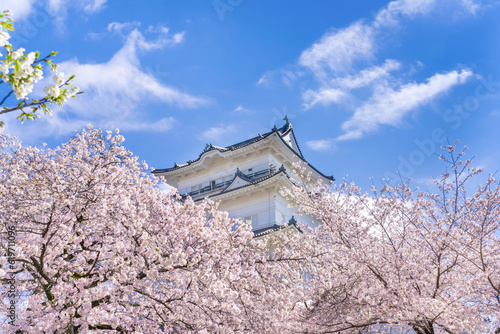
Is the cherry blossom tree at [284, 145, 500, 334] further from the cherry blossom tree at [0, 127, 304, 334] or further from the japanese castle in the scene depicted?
the japanese castle

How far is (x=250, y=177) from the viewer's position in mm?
24688

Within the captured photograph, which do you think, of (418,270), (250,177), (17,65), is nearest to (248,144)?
(250,177)

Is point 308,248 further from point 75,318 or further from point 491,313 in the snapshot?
point 75,318

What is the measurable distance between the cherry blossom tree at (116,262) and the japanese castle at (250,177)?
11.9 m

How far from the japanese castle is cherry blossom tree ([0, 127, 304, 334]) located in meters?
11.9

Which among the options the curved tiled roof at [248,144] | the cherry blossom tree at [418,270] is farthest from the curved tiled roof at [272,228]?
the cherry blossom tree at [418,270]

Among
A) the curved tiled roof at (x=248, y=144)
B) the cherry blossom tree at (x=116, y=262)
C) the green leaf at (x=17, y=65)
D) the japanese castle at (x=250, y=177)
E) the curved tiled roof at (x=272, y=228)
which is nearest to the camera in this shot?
the green leaf at (x=17, y=65)

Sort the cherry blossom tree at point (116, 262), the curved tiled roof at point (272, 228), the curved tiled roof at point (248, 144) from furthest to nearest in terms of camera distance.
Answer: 1. the curved tiled roof at point (248, 144)
2. the curved tiled roof at point (272, 228)
3. the cherry blossom tree at point (116, 262)

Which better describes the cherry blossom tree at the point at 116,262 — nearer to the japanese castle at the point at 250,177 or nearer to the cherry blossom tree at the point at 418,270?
the cherry blossom tree at the point at 418,270

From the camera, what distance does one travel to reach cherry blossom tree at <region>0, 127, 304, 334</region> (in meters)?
6.07

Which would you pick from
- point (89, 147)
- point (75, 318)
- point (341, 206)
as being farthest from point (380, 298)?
point (89, 147)

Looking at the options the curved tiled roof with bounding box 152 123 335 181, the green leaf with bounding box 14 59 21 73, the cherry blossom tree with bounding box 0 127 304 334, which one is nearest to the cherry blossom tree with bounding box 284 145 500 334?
the cherry blossom tree with bounding box 0 127 304 334

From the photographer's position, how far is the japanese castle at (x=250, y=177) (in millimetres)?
22328

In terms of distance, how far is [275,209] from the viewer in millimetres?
22203
